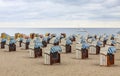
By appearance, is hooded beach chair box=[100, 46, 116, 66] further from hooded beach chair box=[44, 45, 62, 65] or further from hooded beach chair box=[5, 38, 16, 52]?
hooded beach chair box=[5, 38, 16, 52]

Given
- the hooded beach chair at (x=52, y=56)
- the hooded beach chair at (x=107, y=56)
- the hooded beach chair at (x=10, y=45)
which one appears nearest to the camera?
the hooded beach chair at (x=107, y=56)

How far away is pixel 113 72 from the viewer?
17875 millimetres

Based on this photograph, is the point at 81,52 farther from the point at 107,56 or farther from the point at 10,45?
the point at 10,45

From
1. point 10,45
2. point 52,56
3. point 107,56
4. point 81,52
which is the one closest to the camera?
point 107,56

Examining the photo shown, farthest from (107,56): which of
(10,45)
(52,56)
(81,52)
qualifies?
(10,45)

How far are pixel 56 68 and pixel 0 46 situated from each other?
1775cm

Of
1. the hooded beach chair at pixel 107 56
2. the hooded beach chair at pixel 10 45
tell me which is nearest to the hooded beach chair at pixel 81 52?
the hooded beach chair at pixel 107 56

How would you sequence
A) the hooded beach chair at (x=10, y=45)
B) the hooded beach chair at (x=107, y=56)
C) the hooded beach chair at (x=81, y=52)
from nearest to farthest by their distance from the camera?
the hooded beach chair at (x=107, y=56) → the hooded beach chair at (x=81, y=52) → the hooded beach chair at (x=10, y=45)

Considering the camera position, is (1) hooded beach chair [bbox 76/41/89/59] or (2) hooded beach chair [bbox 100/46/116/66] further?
(1) hooded beach chair [bbox 76/41/89/59]

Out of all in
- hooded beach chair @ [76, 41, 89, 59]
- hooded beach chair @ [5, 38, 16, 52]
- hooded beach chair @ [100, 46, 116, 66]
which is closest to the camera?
hooded beach chair @ [100, 46, 116, 66]

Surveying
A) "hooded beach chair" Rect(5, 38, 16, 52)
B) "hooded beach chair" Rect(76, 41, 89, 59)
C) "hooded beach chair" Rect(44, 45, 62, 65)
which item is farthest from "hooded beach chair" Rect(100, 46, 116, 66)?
"hooded beach chair" Rect(5, 38, 16, 52)

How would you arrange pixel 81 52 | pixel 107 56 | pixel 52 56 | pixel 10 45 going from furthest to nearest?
pixel 10 45 < pixel 81 52 < pixel 52 56 < pixel 107 56

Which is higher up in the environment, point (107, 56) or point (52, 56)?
point (107, 56)

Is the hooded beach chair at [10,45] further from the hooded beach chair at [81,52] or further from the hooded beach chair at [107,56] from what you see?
the hooded beach chair at [107,56]
